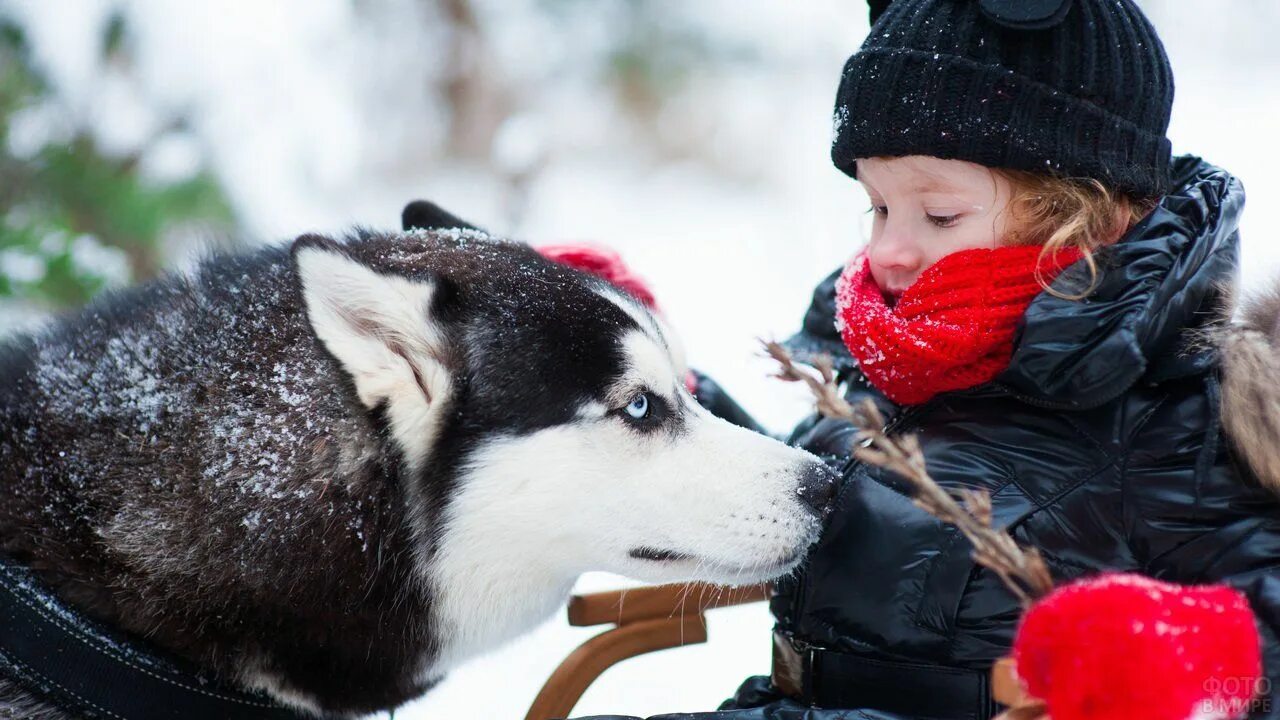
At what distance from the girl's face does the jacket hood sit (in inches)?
7.4

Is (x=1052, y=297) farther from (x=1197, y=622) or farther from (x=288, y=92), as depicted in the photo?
(x=288, y=92)

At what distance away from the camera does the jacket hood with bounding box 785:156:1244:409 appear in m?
1.48

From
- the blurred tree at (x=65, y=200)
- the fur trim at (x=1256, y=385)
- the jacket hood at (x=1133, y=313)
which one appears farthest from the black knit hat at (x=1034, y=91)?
the blurred tree at (x=65, y=200)

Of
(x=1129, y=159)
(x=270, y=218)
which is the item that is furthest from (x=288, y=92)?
(x=1129, y=159)

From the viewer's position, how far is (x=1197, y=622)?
3.05 ft

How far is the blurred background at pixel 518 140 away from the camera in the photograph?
10.6ft

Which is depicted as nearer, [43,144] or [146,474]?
[146,474]

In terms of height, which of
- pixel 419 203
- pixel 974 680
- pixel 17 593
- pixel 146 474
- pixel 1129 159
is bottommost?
pixel 974 680

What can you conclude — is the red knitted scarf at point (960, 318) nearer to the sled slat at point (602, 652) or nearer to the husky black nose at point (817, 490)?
the husky black nose at point (817, 490)

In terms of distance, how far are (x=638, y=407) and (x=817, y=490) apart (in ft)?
1.06

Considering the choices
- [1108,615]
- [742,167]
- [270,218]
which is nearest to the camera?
[1108,615]

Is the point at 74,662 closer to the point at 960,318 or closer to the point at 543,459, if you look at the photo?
the point at 543,459

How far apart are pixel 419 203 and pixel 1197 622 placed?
1.63 metres

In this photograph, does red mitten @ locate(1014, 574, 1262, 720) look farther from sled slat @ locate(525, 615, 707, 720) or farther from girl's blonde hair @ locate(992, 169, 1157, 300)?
sled slat @ locate(525, 615, 707, 720)
